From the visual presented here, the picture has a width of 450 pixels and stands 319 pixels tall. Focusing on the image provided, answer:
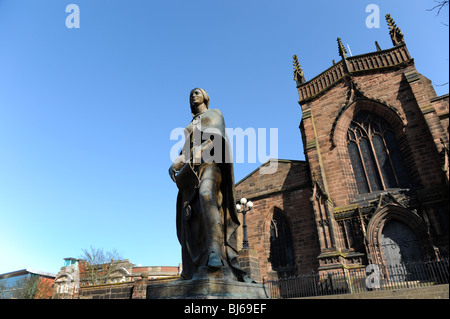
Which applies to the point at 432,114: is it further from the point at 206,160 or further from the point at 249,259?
the point at 206,160

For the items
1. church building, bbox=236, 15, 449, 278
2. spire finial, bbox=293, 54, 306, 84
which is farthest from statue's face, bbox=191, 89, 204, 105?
spire finial, bbox=293, 54, 306, 84

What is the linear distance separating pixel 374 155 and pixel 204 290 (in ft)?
54.6

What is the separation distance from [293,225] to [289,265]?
2.32 metres

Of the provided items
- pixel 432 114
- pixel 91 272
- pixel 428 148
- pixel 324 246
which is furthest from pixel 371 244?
pixel 91 272

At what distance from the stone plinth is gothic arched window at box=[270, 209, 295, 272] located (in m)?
14.8

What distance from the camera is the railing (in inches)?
484

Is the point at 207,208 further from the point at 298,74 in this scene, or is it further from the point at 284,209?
the point at 298,74

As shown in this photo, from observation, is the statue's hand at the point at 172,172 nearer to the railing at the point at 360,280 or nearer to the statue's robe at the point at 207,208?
the statue's robe at the point at 207,208

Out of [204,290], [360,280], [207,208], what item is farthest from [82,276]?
[204,290]

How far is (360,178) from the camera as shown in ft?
54.0

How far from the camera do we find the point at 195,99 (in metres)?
3.99

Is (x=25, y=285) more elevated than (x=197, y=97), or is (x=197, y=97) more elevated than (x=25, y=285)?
(x=25, y=285)

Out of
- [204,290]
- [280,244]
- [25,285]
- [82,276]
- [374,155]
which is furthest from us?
[82,276]

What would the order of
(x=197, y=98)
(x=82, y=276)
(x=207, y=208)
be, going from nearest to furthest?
(x=207, y=208)
(x=197, y=98)
(x=82, y=276)
